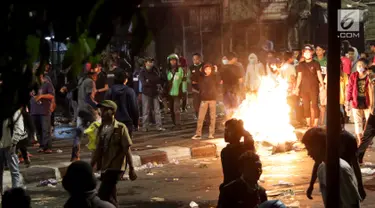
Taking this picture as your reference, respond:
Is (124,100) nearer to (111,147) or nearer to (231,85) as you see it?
(111,147)

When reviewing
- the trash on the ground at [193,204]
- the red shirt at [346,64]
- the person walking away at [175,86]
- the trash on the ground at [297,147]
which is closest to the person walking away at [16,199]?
the trash on the ground at [193,204]

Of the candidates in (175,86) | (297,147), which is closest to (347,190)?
(297,147)

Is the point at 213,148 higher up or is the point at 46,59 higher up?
the point at 46,59

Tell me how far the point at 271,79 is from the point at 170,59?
2896 millimetres

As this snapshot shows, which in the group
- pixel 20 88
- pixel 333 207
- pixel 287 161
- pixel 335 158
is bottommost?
pixel 287 161

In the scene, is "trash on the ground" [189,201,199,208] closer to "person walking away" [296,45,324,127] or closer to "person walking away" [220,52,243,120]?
"person walking away" [296,45,324,127]

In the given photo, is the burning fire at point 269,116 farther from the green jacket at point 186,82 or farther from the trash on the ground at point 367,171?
the green jacket at point 186,82

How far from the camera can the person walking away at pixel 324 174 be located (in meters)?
6.28

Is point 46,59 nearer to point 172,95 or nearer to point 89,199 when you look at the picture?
point 89,199

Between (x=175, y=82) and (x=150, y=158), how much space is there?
5.97 m

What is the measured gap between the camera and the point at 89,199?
551 centimetres

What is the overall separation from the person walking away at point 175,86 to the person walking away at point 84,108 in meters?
5.17

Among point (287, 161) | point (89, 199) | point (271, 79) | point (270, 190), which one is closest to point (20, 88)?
point (89, 199)

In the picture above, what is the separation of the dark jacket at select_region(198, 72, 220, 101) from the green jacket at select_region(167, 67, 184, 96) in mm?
2617
